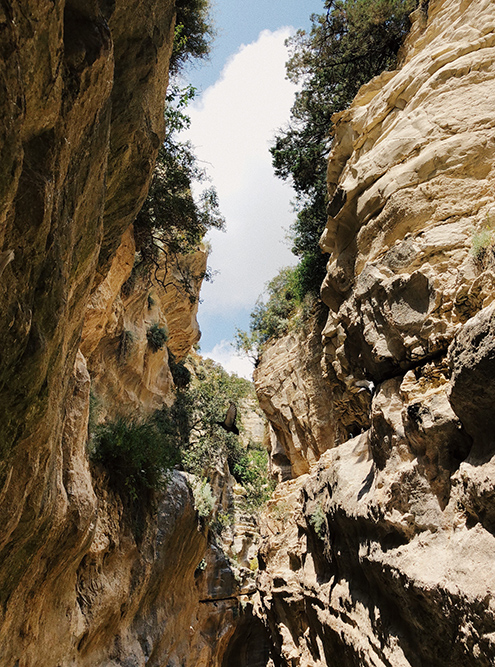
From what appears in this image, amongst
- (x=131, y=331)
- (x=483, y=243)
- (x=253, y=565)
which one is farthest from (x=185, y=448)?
(x=483, y=243)

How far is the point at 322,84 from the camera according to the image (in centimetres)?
1416

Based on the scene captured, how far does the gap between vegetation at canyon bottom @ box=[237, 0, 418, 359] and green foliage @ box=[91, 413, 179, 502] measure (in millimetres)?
8217

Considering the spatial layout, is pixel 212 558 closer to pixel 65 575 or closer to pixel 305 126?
pixel 65 575

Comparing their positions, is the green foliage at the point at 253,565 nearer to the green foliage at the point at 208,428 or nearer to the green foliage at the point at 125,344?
the green foliage at the point at 208,428

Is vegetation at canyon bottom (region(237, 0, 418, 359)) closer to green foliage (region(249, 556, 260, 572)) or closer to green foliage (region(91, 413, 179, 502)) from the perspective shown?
green foliage (region(91, 413, 179, 502))

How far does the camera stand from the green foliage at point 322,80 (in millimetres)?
12672

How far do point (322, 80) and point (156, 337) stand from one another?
1025 cm

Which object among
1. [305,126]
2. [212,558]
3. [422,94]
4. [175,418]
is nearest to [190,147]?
[305,126]

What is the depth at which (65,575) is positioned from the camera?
21.3 feet

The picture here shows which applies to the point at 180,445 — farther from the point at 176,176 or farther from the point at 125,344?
the point at 176,176

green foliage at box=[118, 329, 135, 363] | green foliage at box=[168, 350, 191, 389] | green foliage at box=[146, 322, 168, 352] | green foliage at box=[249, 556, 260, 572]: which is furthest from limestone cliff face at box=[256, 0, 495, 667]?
green foliage at box=[168, 350, 191, 389]

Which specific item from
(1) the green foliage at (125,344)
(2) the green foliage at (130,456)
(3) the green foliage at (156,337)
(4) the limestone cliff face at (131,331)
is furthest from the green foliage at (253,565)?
(1) the green foliage at (125,344)

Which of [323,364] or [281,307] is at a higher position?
[281,307]

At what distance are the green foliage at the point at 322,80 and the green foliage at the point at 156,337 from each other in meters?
5.43
